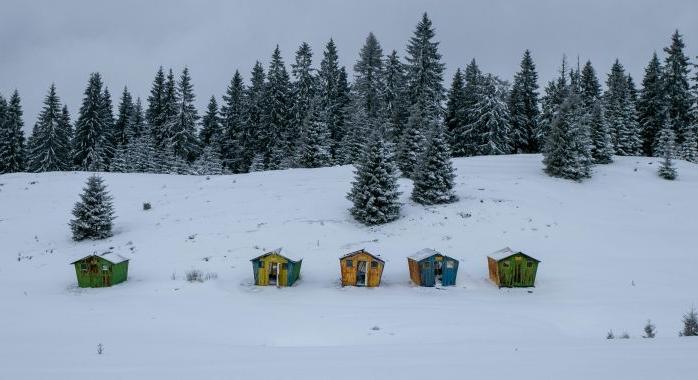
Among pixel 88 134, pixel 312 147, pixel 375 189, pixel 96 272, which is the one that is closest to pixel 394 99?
pixel 312 147

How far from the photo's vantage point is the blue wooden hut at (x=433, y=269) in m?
20.1

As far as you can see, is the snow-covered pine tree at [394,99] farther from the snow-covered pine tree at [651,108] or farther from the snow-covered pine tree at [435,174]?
the snow-covered pine tree at [651,108]

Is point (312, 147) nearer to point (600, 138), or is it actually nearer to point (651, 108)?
point (600, 138)

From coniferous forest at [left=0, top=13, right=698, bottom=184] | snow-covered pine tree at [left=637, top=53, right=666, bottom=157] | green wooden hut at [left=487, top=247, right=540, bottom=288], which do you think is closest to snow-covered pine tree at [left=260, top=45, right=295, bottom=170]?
coniferous forest at [left=0, top=13, right=698, bottom=184]

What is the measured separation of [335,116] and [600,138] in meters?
32.8

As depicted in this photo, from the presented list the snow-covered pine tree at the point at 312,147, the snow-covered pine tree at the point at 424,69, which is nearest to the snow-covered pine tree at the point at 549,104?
the snow-covered pine tree at the point at 424,69

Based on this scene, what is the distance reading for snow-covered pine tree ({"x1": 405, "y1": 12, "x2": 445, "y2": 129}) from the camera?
2311 inches

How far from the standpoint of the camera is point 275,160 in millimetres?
58625

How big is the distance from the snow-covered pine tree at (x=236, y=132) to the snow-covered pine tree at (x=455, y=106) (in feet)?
87.1

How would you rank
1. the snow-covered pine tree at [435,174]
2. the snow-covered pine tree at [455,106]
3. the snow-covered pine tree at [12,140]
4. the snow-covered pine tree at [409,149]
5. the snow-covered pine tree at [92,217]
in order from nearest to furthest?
the snow-covered pine tree at [92,217]
the snow-covered pine tree at [435,174]
the snow-covered pine tree at [409,149]
the snow-covered pine tree at [455,106]
the snow-covered pine tree at [12,140]

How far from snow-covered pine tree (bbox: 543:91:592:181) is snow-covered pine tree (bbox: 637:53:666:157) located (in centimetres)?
2711

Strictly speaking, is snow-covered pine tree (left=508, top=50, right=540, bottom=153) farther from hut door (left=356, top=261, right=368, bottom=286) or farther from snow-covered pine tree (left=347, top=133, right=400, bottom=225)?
hut door (left=356, top=261, right=368, bottom=286)

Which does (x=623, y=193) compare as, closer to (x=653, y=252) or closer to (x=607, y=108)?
(x=653, y=252)

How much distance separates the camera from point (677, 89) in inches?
2283
